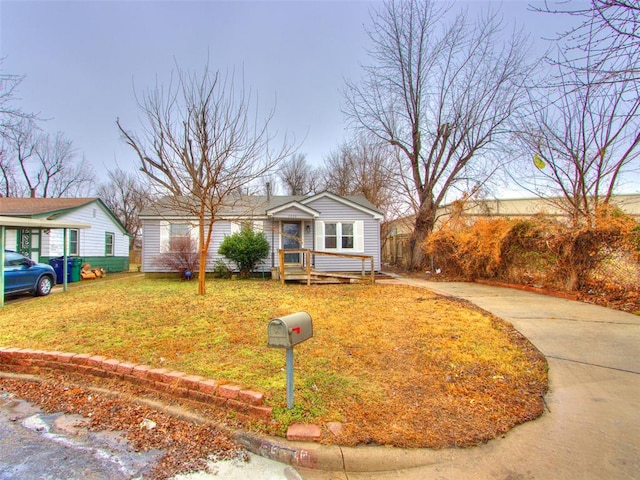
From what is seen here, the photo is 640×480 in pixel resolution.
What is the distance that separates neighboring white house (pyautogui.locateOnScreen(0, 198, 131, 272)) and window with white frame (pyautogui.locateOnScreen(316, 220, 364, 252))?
11115mm

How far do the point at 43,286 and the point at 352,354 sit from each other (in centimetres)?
1016

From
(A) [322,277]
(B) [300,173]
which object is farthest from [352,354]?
(B) [300,173]

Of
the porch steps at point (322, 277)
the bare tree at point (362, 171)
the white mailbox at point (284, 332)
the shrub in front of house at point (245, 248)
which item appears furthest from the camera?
the bare tree at point (362, 171)

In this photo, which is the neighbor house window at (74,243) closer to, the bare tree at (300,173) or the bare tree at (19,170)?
the bare tree at (19,170)

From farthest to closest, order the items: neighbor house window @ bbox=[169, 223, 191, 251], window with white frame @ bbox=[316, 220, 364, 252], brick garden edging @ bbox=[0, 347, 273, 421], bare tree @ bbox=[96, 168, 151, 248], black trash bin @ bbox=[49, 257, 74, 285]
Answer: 1. bare tree @ bbox=[96, 168, 151, 248]
2. window with white frame @ bbox=[316, 220, 364, 252]
3. neighbor house window @ bbox=[169, 223, 191, 251]
4. black trash bin @ bbox=[49, 257, 74, 285]
5. brick garden edging @ bbox=[0, 347, 273, 421]

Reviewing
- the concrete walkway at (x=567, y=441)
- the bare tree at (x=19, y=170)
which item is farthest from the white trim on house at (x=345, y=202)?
the bare tree at (x=19, y=170)

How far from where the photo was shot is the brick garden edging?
9.90 ft

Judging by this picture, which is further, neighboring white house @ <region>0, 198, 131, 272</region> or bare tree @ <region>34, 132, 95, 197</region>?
bare tree @ <region>34, 132, 95, 197</region>

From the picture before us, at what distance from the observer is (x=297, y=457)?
2.44 m

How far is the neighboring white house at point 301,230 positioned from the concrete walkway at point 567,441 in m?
10.8

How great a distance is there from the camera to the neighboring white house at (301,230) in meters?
14.4

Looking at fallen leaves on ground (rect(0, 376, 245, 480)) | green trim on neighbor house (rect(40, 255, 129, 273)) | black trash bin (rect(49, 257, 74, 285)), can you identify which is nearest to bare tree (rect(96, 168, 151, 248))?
green trim on neighbor house (rect(40, 255, 129, 273))

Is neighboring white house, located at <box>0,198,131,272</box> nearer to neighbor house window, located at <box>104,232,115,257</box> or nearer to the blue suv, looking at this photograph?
neighbor house window, located at <box>104,232,115,257</box>

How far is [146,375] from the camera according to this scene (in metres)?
3.59
